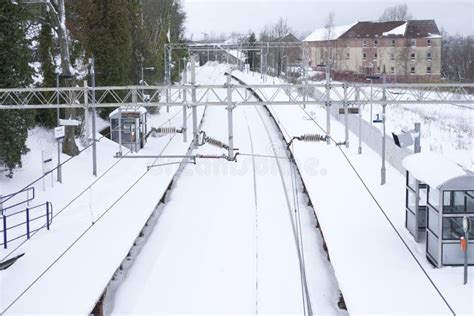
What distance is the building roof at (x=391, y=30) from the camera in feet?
238

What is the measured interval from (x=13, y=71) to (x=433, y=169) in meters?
14.3

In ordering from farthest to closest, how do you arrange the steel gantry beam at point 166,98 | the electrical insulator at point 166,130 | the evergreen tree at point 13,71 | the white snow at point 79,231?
the electrical insulator at point 166,130 < the steel gantry beam at point 166,98 < the evergreen tree at point 13,71 < the white snow at point 79,231

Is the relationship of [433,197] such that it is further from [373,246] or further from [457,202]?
[373,246]

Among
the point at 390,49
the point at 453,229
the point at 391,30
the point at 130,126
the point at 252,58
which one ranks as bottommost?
the point at 453,229

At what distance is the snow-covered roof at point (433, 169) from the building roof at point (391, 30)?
61.7 m

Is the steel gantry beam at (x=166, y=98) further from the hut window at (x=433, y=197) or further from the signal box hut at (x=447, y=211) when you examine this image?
the signal box hut at (x=447, y=211)

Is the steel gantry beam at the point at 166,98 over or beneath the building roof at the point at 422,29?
beneath

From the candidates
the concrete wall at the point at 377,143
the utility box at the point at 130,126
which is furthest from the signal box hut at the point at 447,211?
the utility box at the point at 130,126

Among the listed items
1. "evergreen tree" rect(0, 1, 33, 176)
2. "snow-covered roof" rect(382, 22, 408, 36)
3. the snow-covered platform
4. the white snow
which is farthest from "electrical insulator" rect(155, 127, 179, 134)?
"snow-covered roof" rect(382, 22, 408, 36)

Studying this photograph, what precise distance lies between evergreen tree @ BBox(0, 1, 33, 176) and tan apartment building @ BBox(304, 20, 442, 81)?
4945 cm

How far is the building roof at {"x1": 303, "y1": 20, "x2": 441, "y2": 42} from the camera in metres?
72.6

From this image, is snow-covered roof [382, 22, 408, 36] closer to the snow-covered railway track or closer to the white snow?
the snow-covered railway track

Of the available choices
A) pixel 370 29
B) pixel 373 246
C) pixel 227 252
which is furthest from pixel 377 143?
pixel 370 29

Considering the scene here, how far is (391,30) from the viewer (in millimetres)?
76375
